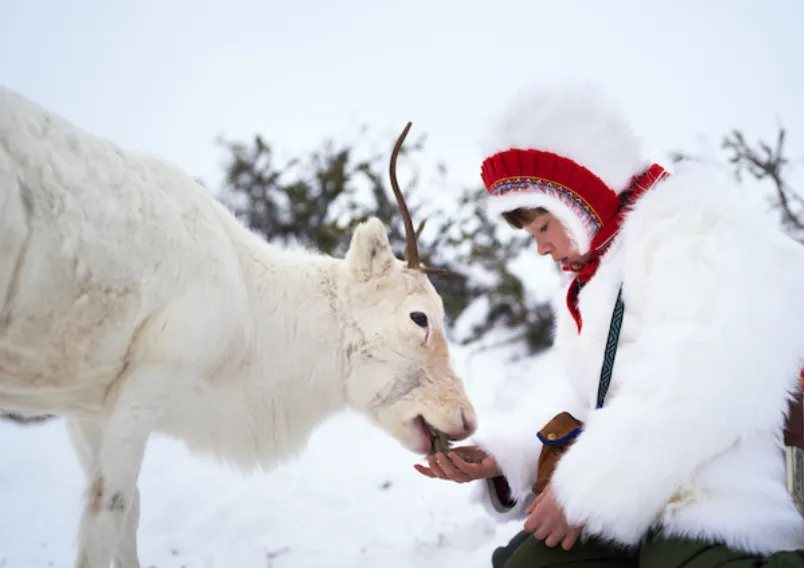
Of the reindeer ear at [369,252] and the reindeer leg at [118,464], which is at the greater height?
the reindeer ear at [369,252]

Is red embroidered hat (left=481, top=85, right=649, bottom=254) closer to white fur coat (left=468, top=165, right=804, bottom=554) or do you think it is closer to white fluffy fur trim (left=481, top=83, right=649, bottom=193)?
white fluffy fur trim (left=481, top=83, right=649, bottom=193)

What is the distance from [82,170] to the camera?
8.06 feet

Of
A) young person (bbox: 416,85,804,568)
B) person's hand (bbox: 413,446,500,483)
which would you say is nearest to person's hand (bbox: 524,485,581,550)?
young person (bbox: 416,85,804,568)

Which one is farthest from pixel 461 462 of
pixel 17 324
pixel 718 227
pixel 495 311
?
pixel 495 311

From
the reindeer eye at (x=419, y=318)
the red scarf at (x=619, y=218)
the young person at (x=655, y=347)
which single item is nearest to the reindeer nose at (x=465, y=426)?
the reindeer eye at (x=419, y=318)

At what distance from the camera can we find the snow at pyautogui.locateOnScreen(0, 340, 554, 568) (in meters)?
3.46

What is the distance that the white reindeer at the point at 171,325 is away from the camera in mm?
2348

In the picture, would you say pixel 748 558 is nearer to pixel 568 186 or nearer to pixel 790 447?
pixel 790 447

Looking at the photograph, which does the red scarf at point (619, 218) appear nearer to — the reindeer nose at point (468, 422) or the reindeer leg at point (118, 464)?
the reindeer nose at point (468, 422)

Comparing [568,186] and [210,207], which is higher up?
[568,186]

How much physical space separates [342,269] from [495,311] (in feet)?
16.6

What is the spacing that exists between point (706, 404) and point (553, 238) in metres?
0.73

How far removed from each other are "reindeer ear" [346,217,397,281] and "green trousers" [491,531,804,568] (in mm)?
1589

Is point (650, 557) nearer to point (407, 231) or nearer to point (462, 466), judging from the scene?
point (462, 466)
